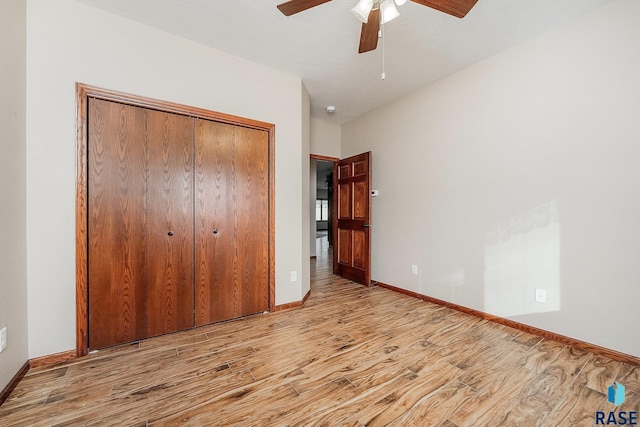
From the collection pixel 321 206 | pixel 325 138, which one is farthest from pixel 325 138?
pixel 321 206

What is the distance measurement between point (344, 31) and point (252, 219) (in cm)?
201

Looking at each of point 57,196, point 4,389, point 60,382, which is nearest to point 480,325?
point 60,382

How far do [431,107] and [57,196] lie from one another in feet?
12.7

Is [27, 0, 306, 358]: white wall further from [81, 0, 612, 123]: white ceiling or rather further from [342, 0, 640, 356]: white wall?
[342, 0, 640, 356]: white wall

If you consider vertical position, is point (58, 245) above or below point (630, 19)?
below

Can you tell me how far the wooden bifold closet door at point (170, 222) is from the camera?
2.04 metres

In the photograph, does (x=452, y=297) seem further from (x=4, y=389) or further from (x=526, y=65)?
(x=4, y=389)

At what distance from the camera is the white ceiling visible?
197 centimetres

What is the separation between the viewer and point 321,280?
4.17 m

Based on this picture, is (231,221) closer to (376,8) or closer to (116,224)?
(116,224)

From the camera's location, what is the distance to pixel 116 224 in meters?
2.08

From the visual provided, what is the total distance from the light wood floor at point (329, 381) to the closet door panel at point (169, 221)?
0.28m

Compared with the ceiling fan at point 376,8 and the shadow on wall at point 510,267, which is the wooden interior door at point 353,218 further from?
the ceiling fan at point 376,8

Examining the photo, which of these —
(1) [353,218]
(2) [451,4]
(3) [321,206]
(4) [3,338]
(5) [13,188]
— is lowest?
(4) [3,338]
